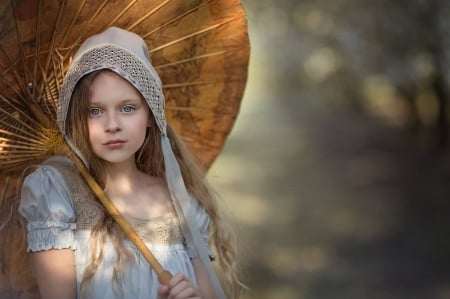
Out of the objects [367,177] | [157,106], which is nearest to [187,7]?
[157,106]

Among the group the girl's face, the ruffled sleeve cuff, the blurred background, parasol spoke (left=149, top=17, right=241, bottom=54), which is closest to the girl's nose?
the girl's face

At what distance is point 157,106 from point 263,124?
218 cm

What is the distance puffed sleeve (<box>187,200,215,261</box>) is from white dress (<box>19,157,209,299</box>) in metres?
0.05

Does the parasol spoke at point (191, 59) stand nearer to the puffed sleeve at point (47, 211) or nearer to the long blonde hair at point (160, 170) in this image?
the long blonde hair at point (160, 170)

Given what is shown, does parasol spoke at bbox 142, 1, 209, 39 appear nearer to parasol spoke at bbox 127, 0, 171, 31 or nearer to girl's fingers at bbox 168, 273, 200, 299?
parasol spoke at bbox 127, 0, 171, 31

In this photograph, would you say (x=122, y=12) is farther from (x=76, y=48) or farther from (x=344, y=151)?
(x=344, y=151)

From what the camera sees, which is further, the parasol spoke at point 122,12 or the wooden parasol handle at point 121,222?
the parasol spoke at point 122,12

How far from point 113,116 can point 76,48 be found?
8.8 inches

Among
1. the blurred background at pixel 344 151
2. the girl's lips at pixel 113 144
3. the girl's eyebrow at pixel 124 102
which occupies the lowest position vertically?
the blurred background at pixel 344 151

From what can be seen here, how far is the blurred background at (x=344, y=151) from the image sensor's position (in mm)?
3943

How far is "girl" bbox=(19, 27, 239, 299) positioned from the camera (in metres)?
1.86

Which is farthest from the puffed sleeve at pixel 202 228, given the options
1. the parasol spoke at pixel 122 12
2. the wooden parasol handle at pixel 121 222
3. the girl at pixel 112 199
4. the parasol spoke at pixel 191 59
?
the parasol spoke at pixel 122 12

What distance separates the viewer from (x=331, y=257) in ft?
13.1

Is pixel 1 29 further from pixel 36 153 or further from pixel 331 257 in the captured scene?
pixel 331 257
